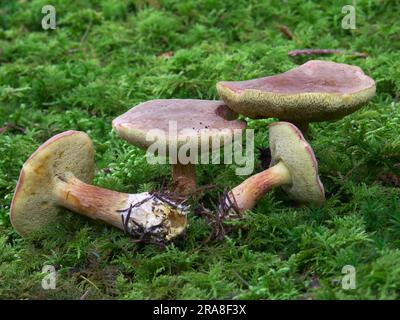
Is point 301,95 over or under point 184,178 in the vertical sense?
over

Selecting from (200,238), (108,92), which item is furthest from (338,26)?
(200,238)

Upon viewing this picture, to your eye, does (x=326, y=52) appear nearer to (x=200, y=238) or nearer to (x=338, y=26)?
(x=338, y=26)

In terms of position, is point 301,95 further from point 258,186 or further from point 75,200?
point 75,200

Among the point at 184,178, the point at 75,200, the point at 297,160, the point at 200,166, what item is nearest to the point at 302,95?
the point at 297,160

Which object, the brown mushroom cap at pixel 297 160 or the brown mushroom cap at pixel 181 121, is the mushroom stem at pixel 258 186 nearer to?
the brown mushroom cap at pixel 297 160

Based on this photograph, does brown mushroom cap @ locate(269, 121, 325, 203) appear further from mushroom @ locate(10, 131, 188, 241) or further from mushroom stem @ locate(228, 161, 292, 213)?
mushroom @ locate(10, 131, 188, 241)

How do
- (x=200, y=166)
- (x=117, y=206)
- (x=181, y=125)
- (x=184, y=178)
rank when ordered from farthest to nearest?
(x=200, y=166) → (x=184, y=178) → (x=117, y=206) → (x=181, y=125)

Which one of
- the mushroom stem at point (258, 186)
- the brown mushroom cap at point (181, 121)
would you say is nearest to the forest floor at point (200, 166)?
the mushroom stem at point (258, 186)
